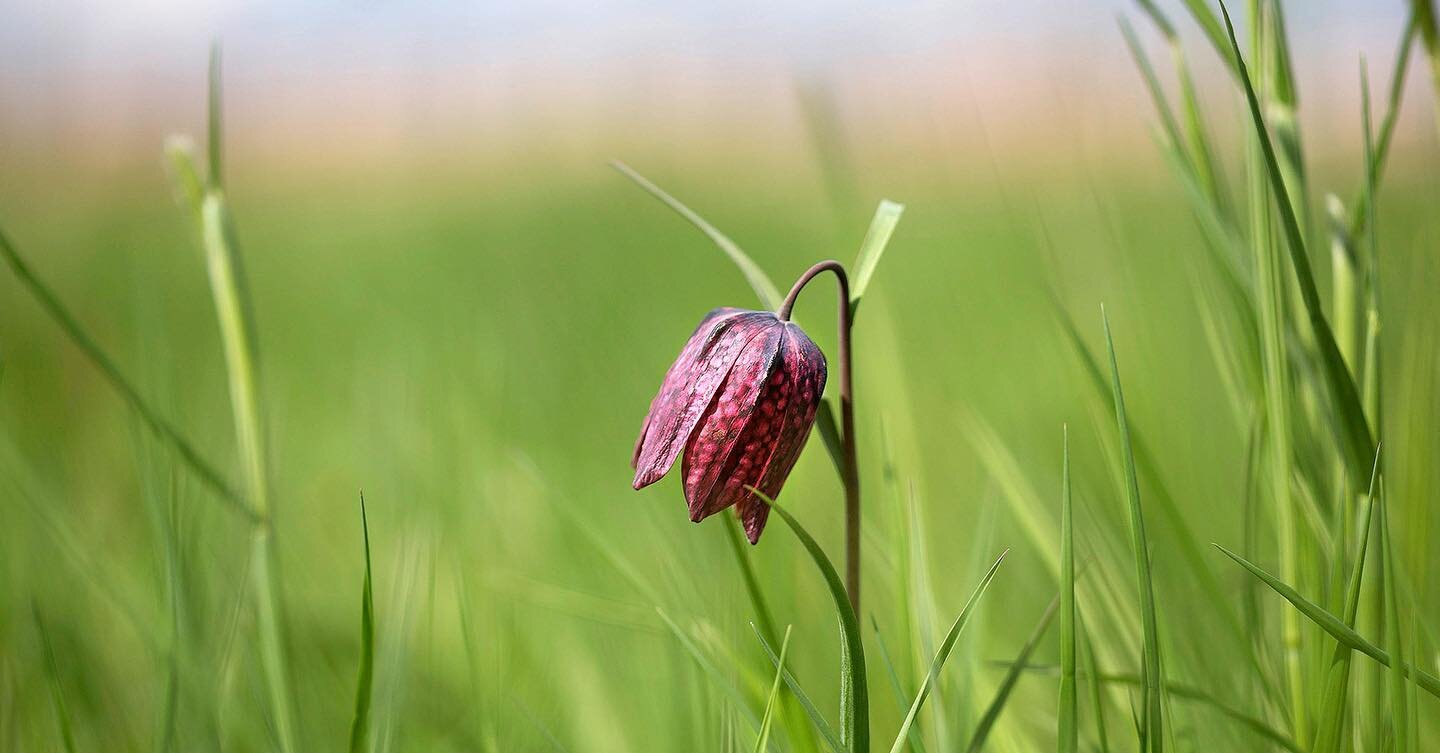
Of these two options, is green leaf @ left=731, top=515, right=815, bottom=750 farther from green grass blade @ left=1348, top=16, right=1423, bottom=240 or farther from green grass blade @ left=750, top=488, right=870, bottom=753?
green grass blade @ left=1348, top=16, right=1423, bottom=240

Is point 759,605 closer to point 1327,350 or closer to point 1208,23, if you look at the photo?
point 1327,350

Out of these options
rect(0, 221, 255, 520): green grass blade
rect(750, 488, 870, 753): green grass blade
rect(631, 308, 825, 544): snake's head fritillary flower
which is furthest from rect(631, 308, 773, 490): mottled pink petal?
rect(0, 221, 255, 520): green grass blade

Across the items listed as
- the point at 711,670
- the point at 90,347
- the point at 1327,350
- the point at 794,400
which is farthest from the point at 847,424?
the point at 90,347

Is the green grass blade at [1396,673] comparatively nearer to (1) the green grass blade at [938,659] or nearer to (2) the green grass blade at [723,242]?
(1) the green grass blade at [938,659]

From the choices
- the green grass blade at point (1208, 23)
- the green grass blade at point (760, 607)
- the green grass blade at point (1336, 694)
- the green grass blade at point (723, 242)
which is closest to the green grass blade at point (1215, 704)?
the green grass blade at point (1336, 694)

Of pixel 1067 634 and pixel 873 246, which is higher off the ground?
pixel 873 246

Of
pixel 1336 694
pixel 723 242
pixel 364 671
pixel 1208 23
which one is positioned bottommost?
pixel 364 671
